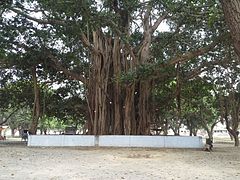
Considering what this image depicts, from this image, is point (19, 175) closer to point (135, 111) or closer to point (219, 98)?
point (135, 111)

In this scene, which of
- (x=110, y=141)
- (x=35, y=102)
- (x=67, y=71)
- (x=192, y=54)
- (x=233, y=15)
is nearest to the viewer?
(x=233, y=15)

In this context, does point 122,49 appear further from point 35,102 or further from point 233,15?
point 233,15

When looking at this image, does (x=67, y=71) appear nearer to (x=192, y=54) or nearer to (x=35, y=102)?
(x=35, y=102)

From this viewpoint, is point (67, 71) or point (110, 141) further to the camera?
point (67, 71)

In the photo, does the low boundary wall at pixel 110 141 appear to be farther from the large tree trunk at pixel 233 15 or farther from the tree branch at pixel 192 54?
the large tree trunk at pixel 233 15

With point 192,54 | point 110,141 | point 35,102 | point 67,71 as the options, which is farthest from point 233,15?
point 35,102

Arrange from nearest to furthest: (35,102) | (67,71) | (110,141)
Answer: (110,141) → (67,71) → (35,102)

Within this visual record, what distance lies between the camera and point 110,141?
1274 cm

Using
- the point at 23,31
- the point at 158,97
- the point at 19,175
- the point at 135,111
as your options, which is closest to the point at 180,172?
the point at 19,175

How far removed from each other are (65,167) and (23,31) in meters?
8.27

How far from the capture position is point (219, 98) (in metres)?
18.9

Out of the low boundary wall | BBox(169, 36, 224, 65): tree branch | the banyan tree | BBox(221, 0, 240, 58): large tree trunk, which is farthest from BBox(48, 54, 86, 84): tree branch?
BBox(221, 0, 240, 58): large tree trunk

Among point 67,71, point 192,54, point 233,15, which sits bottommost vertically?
point 233,15

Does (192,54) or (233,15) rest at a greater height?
(192,54)
